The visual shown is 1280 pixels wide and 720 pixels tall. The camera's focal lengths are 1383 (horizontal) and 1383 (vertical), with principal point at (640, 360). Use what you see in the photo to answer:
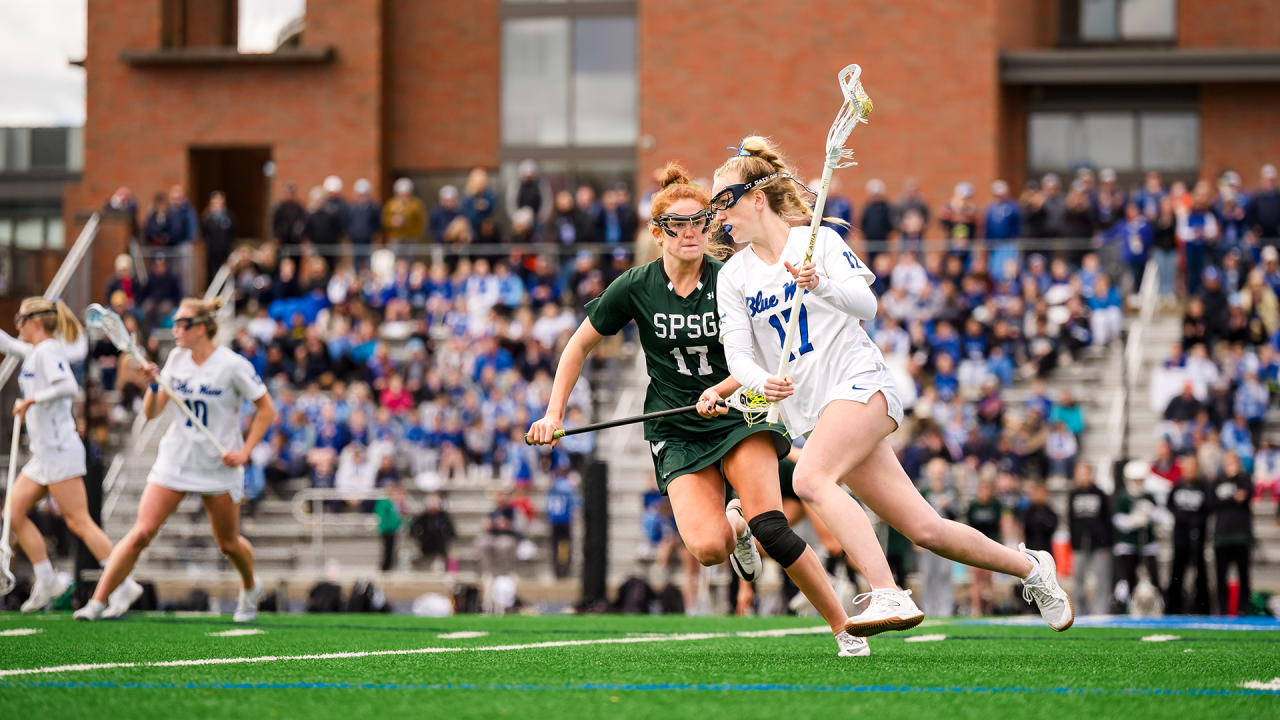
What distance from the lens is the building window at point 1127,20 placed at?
1077 inches

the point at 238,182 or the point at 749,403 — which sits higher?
the point at 238,182

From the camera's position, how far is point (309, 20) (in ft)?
88.9

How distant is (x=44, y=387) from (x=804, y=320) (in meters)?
6.83

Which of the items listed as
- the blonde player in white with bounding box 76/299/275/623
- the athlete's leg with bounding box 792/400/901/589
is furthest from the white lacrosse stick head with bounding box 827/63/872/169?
the blonde player in white with bounding box 76/299/275/623

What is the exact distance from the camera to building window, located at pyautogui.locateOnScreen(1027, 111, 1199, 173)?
26484 millimetres

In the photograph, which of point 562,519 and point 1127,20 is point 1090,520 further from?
point 1127,20

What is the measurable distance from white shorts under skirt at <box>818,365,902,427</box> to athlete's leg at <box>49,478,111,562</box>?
21.9 ft

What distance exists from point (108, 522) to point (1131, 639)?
13.8m

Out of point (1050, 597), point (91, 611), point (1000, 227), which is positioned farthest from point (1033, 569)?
point (1000, 227)

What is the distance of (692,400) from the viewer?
6.59 meters

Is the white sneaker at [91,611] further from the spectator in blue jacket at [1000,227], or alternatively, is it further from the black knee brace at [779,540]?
the spectator in blue jacket at [1000,227]

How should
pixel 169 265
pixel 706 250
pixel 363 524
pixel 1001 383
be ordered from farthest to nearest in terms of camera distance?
1. pixel 169 265
2. pixel 1001 383
3. pixel 363 524
4. pixel 706 250

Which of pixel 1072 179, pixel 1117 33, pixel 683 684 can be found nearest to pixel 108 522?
pixel 683 684

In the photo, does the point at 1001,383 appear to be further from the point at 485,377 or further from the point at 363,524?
the point at 363,524
